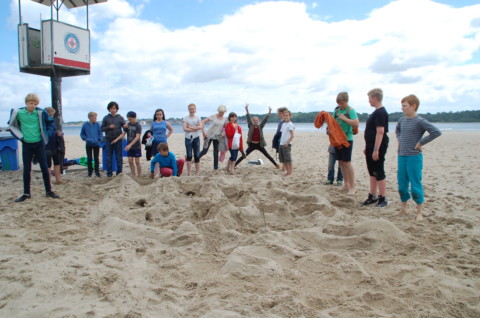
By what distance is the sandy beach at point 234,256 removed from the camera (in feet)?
7.93

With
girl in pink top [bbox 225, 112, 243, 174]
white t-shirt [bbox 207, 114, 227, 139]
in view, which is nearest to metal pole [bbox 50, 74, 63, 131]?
white t-shirt [bbox 207, 114, 227, 139]

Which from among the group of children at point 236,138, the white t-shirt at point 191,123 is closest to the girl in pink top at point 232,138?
the group of children at point 236,138

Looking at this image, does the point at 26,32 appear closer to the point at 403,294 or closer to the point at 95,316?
the point at 95,316

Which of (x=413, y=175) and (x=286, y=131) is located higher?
(x=286, y=131)

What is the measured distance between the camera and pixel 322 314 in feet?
7.45

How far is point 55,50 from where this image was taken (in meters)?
8.32

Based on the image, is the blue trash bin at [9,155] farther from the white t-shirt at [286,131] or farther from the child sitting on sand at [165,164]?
the white t-shirt at [286,131]

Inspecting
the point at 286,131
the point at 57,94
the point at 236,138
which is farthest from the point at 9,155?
the point at 286,131

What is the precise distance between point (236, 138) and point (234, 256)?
5.34 metres

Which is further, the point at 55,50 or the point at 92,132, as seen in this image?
the point at 55,50

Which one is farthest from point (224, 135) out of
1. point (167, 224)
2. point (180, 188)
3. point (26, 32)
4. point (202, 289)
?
point (202, 289)

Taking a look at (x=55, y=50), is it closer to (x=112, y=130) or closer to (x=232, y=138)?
(x=112, y=130)

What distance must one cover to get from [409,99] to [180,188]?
3795 millimetres

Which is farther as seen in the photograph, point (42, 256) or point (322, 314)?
point (42, 256)
